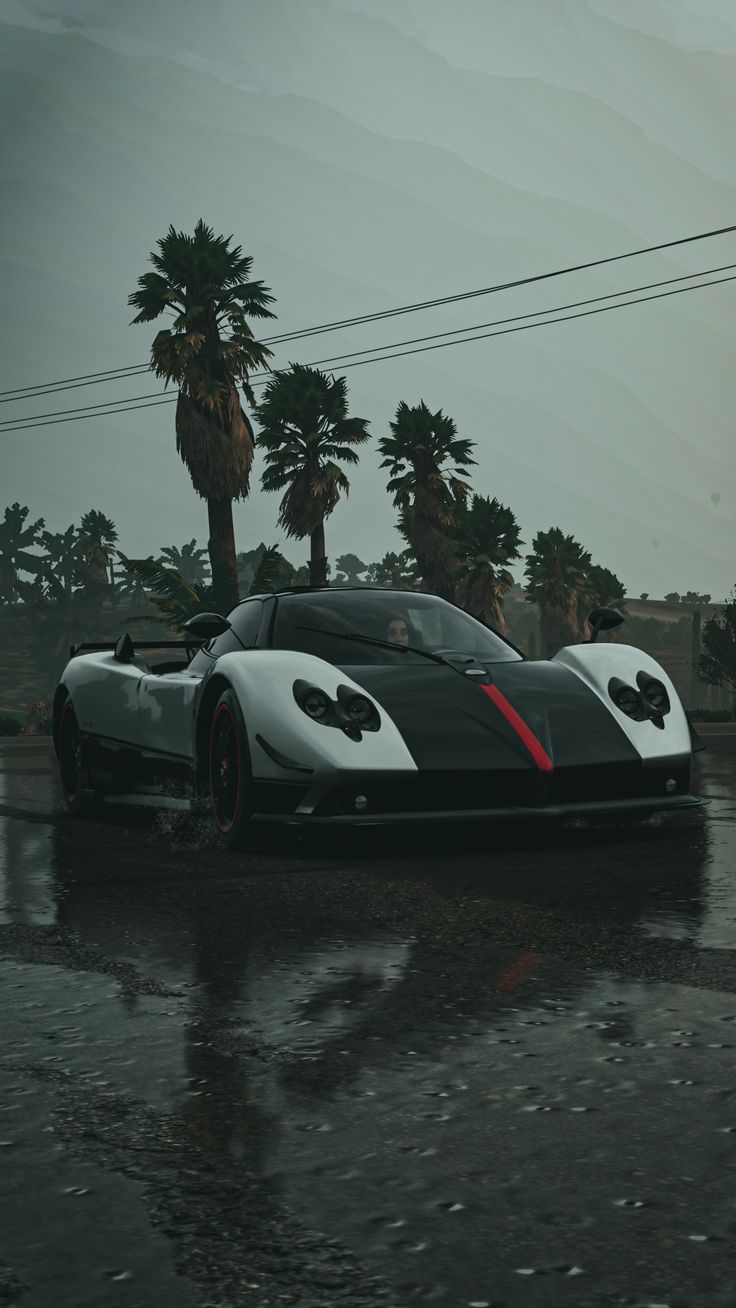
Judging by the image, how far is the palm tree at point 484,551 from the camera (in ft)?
179

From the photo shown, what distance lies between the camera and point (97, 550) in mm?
98688

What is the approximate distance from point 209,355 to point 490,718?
34066 mm

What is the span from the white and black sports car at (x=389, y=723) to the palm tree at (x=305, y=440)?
3573 cm

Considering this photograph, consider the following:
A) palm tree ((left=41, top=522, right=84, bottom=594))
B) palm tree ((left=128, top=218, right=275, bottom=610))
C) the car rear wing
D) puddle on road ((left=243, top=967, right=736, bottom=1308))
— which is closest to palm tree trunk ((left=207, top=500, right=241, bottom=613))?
palm tree ((left=128, top=218, right=275, bottom=610))

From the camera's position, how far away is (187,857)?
725 centimetres

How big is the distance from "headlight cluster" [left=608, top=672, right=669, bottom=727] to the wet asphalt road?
1.22 meters

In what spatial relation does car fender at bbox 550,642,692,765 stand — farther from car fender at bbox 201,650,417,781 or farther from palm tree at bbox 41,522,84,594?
palm tree at bbox 41,522,84,594

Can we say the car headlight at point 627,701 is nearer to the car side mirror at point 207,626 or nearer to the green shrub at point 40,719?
→ the car side mirror at point 207,626

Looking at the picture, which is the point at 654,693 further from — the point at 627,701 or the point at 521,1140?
the point at 521,1140

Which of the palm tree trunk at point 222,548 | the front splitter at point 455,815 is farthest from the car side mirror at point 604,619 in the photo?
the palm tree trunk at point 222,548

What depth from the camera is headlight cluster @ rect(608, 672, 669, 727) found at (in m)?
7.43

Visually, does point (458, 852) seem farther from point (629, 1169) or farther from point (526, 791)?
point (629, 1169)

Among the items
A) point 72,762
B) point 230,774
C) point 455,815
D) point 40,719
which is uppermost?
point 40,719

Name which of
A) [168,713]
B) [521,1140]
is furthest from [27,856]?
[521,1140]
